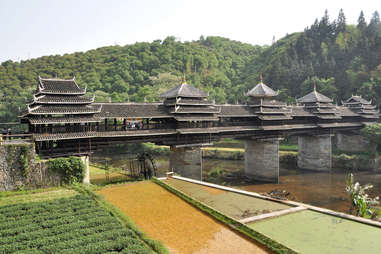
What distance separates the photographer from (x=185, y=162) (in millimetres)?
27125

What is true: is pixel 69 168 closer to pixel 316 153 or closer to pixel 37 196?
pixel 37 196

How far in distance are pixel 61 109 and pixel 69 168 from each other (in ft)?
14.6

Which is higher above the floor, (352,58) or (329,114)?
(352,58)

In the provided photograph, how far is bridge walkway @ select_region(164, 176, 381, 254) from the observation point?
11.4 metres

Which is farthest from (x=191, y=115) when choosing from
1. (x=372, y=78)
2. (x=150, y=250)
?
(x=372, y=78)

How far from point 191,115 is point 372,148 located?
1186 inches

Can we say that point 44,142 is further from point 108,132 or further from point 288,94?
point 288,94

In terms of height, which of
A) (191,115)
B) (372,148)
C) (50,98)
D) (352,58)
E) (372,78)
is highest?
(352,58)

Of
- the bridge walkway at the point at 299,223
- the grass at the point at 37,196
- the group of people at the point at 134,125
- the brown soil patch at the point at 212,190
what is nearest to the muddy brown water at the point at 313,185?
the bridge walkway at the point at 299,223

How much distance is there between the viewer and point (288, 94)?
70.9 m

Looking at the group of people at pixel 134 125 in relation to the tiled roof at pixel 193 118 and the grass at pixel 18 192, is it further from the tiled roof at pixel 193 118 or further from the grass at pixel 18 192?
the grass at pixel 18 192

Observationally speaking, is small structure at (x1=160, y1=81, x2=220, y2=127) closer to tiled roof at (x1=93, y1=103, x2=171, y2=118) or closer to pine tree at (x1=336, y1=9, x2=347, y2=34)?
tiled roof at (x1=93, y1=103, x2=171, y2=118)

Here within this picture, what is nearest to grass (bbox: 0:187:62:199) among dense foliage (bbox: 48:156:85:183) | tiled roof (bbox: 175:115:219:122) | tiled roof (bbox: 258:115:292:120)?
dense foliage (bbox: 48:156:85:183)

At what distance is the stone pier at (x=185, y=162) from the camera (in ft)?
88.3
